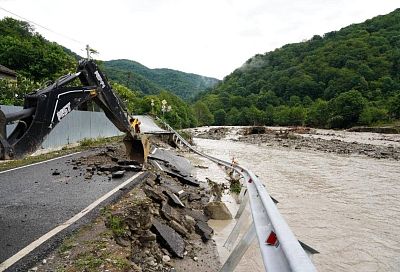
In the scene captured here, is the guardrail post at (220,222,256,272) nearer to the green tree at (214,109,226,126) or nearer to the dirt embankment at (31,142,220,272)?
the dirt embankment at (31,142,220,272)

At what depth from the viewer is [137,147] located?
35.2ft

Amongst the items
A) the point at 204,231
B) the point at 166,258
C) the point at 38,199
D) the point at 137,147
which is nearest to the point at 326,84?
the point at 137,147

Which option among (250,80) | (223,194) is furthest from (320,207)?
(250,80)

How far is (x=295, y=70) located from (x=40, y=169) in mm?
135567

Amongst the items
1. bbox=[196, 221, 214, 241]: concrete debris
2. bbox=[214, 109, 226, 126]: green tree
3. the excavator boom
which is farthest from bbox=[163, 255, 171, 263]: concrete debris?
bbox=[214, 109, 226, 126]: green tree

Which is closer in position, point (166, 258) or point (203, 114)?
point (166, 258)

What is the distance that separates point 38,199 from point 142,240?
8.72 ft

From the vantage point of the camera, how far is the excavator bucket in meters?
10.2

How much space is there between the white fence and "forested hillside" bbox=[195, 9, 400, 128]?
63.5 meters

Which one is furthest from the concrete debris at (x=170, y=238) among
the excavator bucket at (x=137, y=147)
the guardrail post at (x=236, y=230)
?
the excavator bucket at (x=137, y=147)

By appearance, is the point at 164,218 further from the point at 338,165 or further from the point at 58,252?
the point at 338,165

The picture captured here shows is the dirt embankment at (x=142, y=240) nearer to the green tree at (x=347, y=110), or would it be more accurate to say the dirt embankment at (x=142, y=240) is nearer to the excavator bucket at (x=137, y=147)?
the excavator bucket at (x=137, y=147)

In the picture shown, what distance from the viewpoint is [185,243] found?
20.1 ft

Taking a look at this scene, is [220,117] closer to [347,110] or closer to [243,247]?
[347,110]
